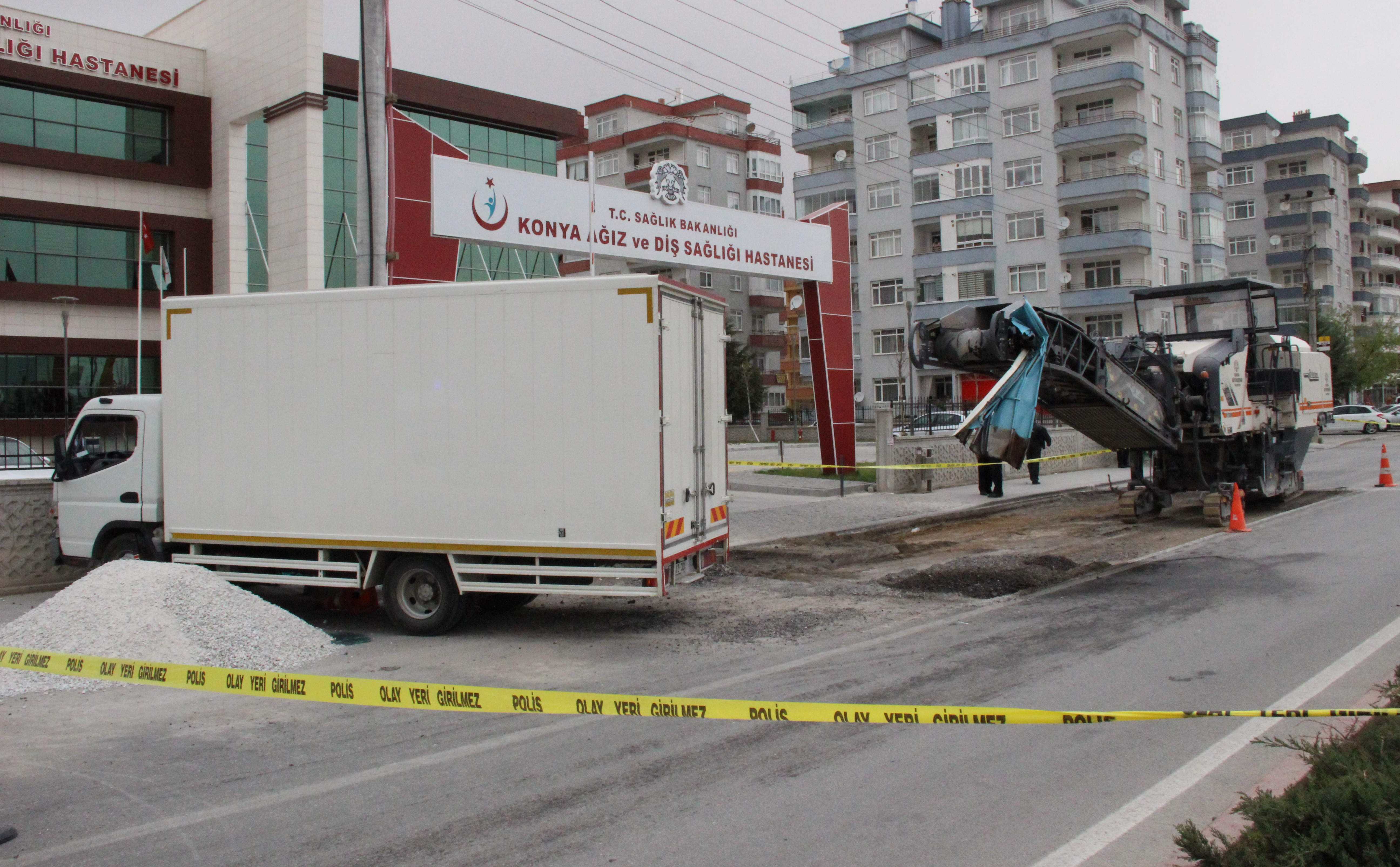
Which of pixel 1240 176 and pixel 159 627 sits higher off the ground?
pixel 1240 176

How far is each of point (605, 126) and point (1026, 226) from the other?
33684 mm

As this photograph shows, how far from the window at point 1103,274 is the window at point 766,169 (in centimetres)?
2803

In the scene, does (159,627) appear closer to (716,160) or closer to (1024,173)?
(1024,173)

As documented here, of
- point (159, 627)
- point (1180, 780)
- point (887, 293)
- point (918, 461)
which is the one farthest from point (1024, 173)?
point (1180, 780)

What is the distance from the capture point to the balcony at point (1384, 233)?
87625mm

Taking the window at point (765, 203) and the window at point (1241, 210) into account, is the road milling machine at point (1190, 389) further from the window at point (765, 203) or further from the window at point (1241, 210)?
the window at point (1241, 210)

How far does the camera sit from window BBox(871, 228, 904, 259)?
58.2m

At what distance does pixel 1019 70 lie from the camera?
177 ft

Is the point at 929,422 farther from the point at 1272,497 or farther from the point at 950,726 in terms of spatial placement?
the point at 950,726

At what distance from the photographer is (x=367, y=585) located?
957 centimetres

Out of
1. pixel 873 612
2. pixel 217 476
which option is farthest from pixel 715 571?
pixel 217 476

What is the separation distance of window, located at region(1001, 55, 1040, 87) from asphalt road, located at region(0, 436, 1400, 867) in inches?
1948

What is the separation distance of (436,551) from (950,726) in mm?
4984

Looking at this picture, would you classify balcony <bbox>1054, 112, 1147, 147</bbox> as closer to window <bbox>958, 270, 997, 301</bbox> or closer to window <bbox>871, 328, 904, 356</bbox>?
window <bbox>958, 270, 997, 301</bbox>
